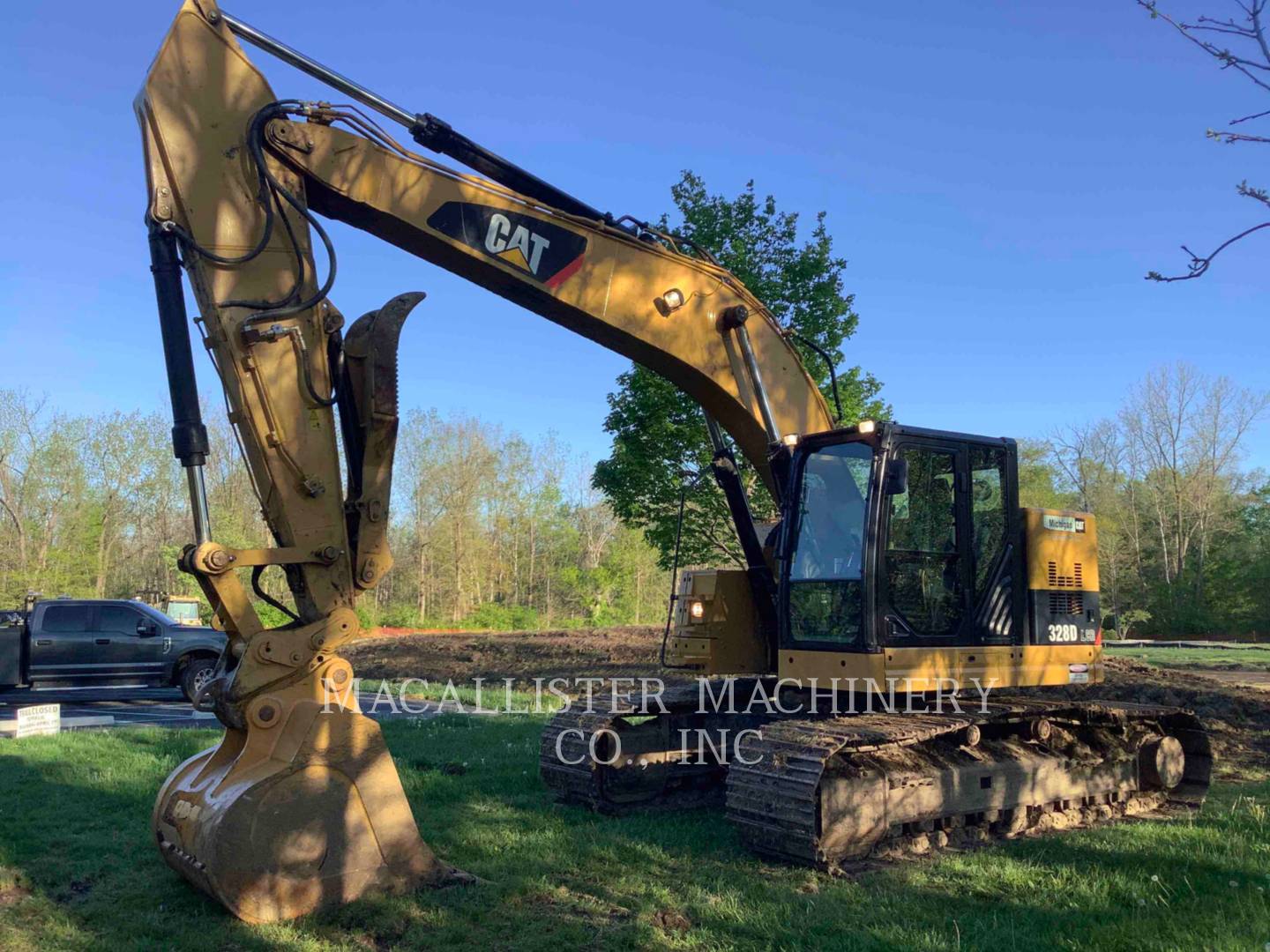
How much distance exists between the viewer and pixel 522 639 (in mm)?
26203

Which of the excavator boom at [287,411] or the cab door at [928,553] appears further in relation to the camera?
the cab door at [928,553]

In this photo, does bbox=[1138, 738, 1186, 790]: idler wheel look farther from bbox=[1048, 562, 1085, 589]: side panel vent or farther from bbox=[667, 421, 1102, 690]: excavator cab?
bbox=[1048, 562, 1085, 589]: side panel vent

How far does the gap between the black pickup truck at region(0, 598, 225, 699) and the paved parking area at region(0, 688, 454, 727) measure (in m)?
0.37

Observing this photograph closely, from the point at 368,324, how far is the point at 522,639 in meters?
21.0

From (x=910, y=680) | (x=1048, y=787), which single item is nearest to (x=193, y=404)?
(x=910, y=680)

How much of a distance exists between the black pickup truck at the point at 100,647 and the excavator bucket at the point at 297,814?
11629mm

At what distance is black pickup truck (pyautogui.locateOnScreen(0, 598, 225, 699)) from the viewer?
16.1 m

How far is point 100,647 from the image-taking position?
16.6 meters

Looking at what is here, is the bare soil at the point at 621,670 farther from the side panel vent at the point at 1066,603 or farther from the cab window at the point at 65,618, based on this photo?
the cab window at the point at 65,618

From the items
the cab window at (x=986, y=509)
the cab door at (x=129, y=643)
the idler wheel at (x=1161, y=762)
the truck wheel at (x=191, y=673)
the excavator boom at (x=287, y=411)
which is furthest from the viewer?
the truck wheel at (x=191, y=673)

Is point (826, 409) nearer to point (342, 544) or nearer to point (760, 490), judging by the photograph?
point (342, 544)

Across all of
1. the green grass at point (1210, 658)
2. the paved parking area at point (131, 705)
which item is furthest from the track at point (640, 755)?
the green grass at point (1210, 658)

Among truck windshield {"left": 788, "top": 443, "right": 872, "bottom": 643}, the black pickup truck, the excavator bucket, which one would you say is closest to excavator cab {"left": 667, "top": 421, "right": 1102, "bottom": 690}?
truck windshield {"left": 788, "top": 443, "right": 872, "bottom": 643}

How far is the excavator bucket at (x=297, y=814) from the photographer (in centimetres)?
497
